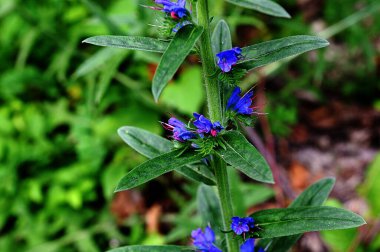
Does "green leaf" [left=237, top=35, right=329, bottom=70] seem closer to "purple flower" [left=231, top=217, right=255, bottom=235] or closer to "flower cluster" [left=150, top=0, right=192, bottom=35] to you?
"flower cluster" [left=150, top=0, right=192, bottom=35]

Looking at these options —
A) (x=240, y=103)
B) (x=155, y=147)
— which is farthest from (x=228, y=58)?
(x=155, y=147)

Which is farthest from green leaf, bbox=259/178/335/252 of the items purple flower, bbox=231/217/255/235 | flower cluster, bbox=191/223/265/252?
purple flower, bbox=231/217/255/235

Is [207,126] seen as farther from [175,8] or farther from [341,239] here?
[341,239]

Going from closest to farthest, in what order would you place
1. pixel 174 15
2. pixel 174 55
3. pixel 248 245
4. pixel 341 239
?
pixel 174 55 → pixel 174 15 → pixel 248 245 → pixel 341 239

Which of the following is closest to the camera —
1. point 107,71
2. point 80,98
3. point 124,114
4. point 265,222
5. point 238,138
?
point 238,138

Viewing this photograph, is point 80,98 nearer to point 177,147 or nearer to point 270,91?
point 270,91

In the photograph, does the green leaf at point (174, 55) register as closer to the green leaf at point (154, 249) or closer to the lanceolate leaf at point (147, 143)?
the lanceolate leaf at point (147, 143)

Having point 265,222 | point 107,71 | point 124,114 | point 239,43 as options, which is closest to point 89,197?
point 124,114
